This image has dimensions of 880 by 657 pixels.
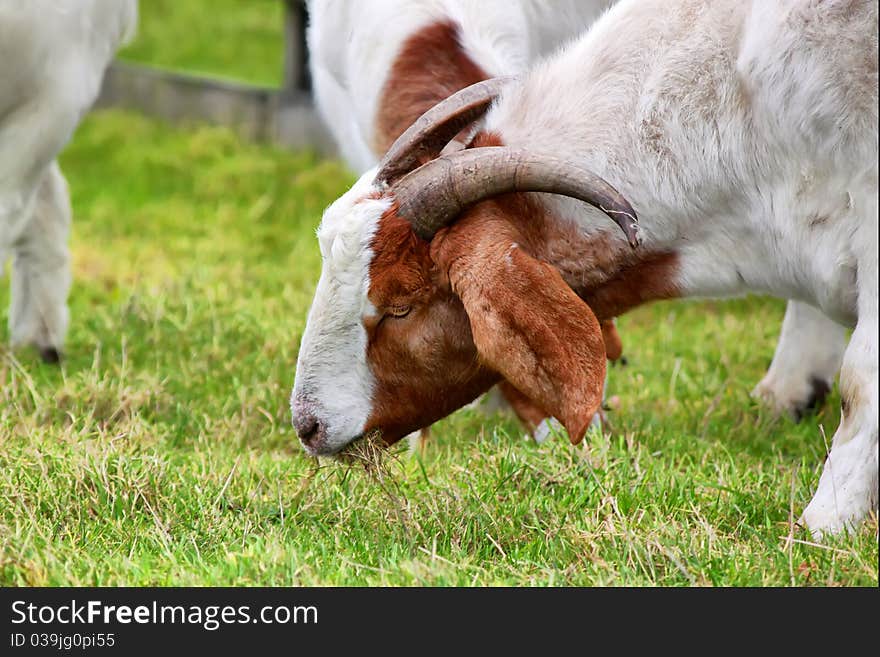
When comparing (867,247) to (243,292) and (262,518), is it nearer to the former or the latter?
(262,518)

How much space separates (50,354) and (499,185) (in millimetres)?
2999

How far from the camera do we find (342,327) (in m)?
4.18

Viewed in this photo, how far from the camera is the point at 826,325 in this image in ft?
19.4

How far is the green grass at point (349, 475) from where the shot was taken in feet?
12.1

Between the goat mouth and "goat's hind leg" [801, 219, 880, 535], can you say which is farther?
the goat mouth

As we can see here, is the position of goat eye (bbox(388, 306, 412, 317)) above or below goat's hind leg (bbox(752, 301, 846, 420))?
above

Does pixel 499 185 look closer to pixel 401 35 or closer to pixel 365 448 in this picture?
pixel 365 448

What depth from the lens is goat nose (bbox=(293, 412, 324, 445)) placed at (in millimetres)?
4273

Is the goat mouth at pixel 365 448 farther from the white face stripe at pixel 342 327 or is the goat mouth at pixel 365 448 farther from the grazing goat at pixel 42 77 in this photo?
the grazing goat at pixel 42 77

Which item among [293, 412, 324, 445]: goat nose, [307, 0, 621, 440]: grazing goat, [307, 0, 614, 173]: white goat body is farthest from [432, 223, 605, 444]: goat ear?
[307, 0, 614, 173]: white goat body

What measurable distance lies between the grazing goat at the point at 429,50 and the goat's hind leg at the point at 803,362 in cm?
108

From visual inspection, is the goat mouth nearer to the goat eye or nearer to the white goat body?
the goat eye

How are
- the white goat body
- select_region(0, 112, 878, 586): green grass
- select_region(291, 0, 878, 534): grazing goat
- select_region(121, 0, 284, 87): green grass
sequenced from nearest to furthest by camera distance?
select_region(0, 112, 878, 586): green grass
select_region(291, 0, 878, 534): grazing goat
the white goat body
select_region(121, 0, 284, 87): green grass

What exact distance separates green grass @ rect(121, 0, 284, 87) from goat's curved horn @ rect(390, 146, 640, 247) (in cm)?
1003
